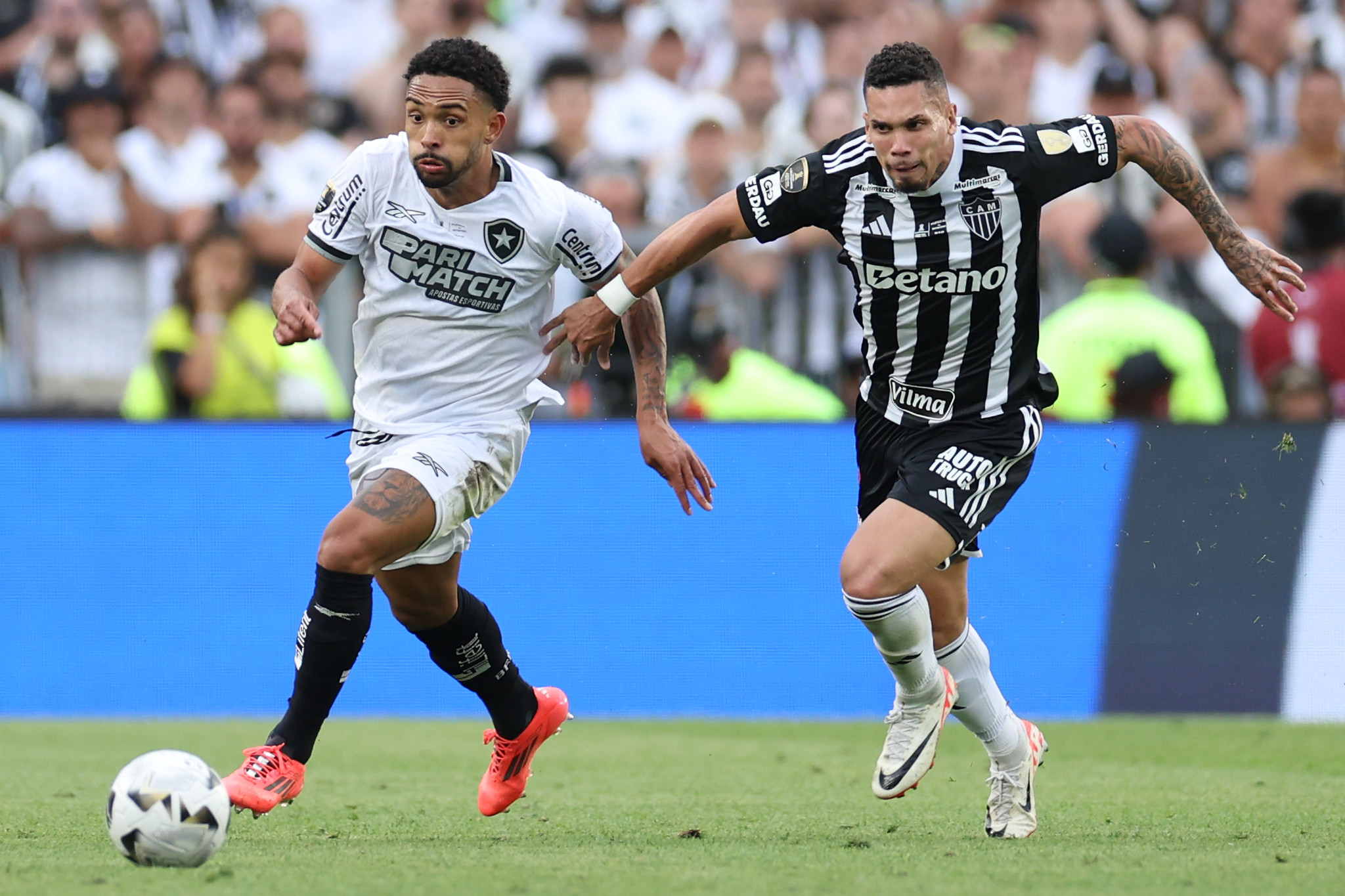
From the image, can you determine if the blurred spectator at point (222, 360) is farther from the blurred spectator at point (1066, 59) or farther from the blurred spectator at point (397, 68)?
the blurred spectator at point (1066, 59)

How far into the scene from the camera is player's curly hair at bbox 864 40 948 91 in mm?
5102

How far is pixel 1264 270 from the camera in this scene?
5484 mm

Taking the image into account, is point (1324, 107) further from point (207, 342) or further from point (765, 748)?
point (207, 342)

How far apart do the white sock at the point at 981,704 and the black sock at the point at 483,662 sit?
145 centimetres

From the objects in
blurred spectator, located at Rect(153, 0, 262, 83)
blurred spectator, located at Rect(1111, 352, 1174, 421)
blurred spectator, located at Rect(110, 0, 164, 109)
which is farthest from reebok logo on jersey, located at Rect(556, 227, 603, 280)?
blurred spectator, located at Rect(153, 0, 262, 83)

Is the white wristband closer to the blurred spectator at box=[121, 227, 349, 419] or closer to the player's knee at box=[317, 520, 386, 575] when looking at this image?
the player's knee at box=[317, 520, 386, 575]

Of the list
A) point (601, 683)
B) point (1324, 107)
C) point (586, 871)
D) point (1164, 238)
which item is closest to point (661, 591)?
point (601, 683)

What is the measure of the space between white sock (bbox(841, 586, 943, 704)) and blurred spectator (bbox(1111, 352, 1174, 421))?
4.02 meters

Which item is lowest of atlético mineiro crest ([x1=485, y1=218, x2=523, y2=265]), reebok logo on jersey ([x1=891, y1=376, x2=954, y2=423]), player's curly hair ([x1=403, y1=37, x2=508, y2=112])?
reebok logo on jersey ([x1=891, y1=376, x2=954, y2=423])

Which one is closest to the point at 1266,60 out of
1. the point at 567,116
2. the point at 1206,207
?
the point at 567,116

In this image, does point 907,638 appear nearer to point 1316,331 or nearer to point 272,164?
point 1316,331

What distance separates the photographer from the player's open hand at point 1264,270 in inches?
→ 216

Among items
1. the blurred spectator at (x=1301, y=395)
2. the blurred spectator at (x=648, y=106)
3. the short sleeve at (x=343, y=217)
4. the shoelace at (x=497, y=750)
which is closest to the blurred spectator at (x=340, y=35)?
the blurred spectator at (x=648, y=106)

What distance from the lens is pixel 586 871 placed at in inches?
178
